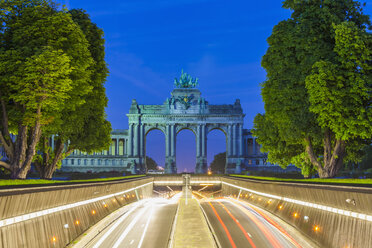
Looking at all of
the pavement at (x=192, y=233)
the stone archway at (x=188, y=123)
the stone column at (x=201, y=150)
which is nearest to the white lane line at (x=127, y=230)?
the pavement at (x=192, y=233)

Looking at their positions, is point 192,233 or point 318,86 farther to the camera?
point 318,86

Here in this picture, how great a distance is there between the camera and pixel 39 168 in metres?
47.0

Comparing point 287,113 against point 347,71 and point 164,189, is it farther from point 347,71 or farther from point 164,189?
point 164,189

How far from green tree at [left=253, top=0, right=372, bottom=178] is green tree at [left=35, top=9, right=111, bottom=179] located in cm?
1867

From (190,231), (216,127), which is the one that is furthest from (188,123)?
(190,231)

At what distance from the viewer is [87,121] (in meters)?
47.1

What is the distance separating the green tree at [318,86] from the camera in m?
34.3

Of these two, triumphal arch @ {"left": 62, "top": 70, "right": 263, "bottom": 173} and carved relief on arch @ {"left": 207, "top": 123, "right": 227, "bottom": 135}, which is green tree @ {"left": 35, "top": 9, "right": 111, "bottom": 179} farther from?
carved relief on arch @ {"left": 207, "top": 123, "right": 227, "bottom": 135}

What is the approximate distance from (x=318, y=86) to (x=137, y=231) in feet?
65.0

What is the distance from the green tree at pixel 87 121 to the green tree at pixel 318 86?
18667 millimetres

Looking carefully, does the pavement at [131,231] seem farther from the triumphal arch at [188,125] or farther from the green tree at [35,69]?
the triumphal arch at [188,125]

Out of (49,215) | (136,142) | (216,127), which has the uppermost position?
(216,127)

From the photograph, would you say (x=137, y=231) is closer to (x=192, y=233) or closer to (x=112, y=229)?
(x=112, y=229)

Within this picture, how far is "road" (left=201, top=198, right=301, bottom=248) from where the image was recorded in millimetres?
22031
